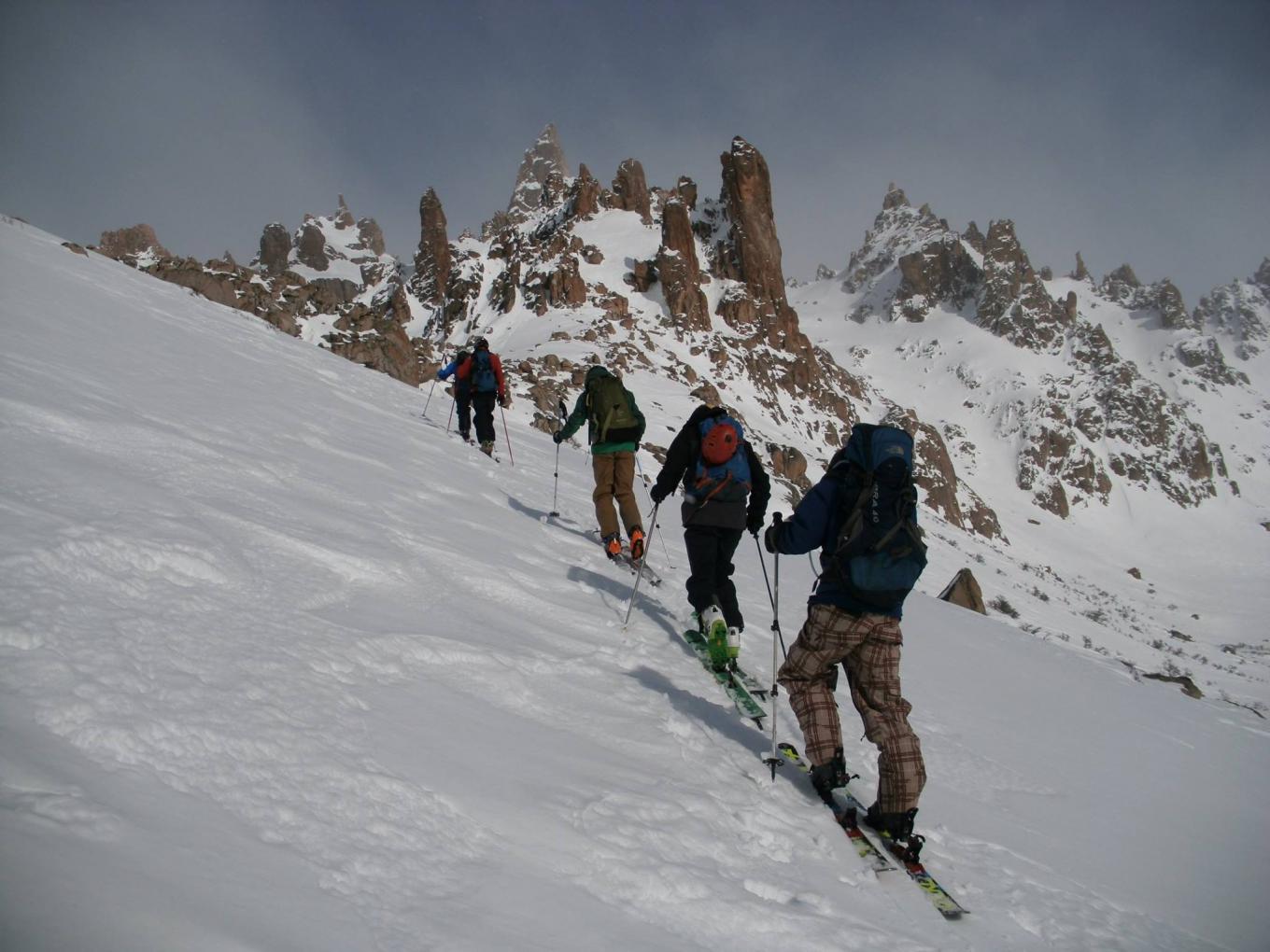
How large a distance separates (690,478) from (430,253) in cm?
10240

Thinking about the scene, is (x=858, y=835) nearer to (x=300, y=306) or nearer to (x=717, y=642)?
(x=717, y=642)

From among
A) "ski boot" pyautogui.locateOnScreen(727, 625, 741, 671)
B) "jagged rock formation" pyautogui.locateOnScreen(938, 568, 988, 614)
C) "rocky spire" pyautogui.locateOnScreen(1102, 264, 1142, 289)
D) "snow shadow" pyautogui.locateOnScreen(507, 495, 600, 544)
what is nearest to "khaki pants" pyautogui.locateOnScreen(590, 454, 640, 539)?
"snow shadow" pyautogui.locateOnScreen(507, 495, 600, 544)

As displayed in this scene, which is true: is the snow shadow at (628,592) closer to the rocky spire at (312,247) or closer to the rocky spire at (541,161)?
the rocky spire at (312,247)

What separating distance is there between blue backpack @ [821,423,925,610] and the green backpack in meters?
3.80

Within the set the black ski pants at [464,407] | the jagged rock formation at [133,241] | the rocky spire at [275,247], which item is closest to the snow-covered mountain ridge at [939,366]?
the black ski pants at [464,407]

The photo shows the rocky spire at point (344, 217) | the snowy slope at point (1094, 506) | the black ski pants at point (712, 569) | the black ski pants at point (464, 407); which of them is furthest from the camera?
the rocky spire at point (344, 217)

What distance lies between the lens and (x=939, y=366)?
113m

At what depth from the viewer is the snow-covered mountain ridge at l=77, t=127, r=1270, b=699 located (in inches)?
1813

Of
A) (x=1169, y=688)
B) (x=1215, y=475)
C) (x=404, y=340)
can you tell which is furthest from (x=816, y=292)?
(x=1169, y=688)

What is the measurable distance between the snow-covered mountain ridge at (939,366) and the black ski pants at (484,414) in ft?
55.6

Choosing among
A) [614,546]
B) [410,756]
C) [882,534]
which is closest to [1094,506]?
[614,546]

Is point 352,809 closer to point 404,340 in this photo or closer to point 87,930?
point 87,930

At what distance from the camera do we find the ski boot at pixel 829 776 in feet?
11.5

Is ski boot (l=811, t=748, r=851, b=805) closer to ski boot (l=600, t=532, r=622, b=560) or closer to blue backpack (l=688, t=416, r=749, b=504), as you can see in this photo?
blue backpack (l=688, t=416, r=749, b=504)
